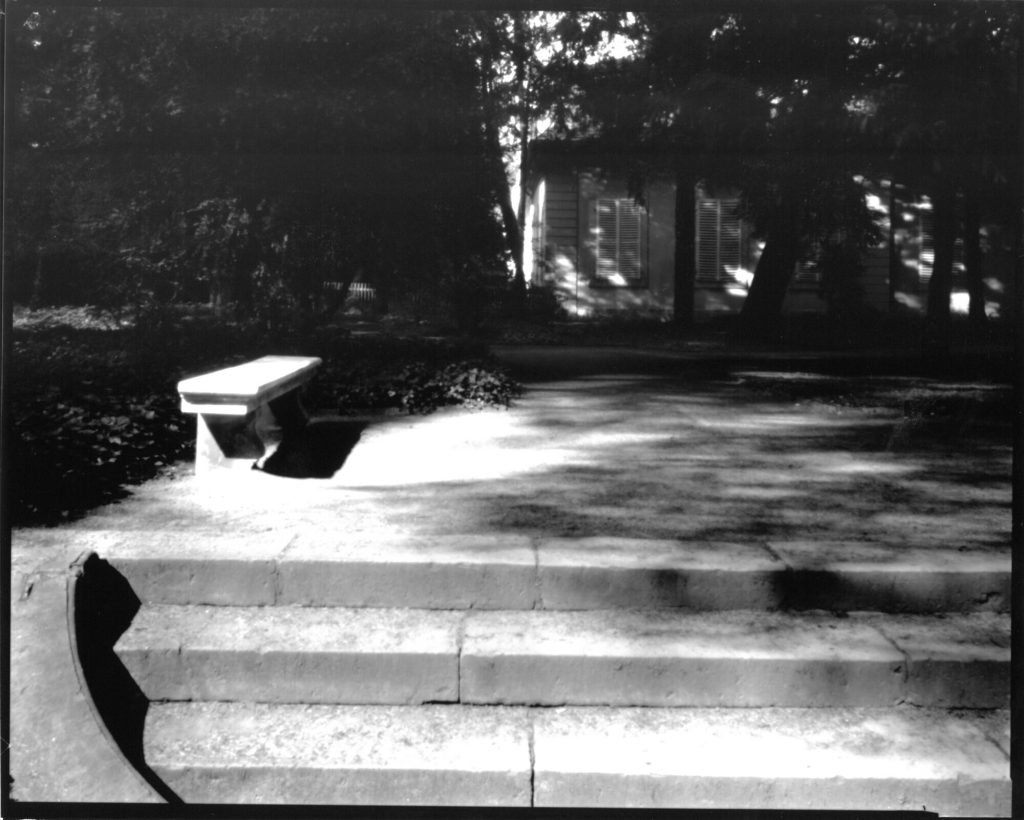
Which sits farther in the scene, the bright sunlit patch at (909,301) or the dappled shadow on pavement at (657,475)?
the bright sunlit patch at (909,301)

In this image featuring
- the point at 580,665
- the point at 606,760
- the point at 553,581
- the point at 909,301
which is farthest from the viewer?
the point at 909,301

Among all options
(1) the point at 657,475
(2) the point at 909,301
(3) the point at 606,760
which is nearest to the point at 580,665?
(3) the point at 606,760

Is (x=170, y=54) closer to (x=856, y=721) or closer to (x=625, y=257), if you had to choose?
(x=625, y=257)

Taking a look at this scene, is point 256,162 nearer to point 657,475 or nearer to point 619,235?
point 619,235

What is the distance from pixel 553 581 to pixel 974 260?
9.06 feet

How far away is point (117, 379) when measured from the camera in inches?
160

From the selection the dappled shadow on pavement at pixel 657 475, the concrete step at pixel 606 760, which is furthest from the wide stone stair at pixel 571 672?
the dappled shadow on pavement at pixel 657 475

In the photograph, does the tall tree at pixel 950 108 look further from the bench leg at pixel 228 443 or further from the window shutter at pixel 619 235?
the bench leg at pixel 228 443

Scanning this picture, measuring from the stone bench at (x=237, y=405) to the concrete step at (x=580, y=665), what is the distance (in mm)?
1480

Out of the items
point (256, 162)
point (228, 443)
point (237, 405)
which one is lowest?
point (228, 443)

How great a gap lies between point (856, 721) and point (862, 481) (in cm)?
200

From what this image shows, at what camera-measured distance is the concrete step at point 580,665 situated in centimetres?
250

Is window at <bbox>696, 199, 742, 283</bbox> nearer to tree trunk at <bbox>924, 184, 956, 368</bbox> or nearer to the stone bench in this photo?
tree trunk at <bbox>924, 184, 956, 368</bbox>

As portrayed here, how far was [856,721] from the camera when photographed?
8.06 feet
